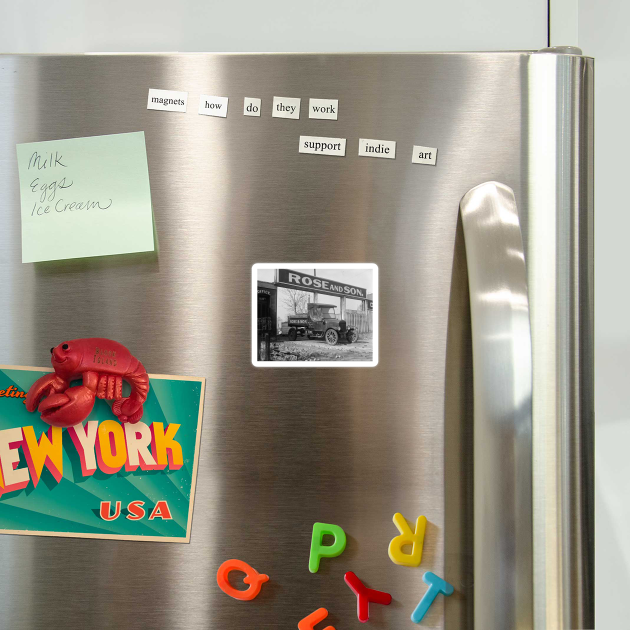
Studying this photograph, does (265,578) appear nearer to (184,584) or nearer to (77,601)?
(184,584)

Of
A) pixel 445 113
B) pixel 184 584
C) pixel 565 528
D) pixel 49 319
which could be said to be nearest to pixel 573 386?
pixel 565 528

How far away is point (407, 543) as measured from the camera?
0.49 metres

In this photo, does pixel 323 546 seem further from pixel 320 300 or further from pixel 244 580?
pixel 320 300

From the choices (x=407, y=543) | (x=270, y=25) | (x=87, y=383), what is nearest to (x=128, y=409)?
(x=87, y=383)

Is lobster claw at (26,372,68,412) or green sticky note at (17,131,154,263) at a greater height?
green sticky note at (17,131,154,263)

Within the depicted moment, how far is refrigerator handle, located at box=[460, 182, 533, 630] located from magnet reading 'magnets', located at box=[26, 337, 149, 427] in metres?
0.34

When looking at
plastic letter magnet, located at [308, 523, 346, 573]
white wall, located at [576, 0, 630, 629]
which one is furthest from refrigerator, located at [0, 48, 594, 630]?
white wall, located at [576, 0, 630, 629]

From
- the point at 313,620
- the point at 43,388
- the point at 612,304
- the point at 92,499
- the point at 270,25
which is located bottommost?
the point at 313,620

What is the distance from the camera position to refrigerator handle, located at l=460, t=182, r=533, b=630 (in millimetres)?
438

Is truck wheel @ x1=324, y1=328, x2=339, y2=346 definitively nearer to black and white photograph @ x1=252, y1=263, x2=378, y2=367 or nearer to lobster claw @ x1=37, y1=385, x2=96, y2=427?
black and white photograph @ x1=252, y1=263, x2=378, y2=367

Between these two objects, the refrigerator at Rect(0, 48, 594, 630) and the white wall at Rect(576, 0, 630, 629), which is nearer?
the refrigerator at Rect(0, 48, 594, 630)

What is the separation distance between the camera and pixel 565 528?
474 millimetres

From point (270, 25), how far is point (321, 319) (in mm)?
519

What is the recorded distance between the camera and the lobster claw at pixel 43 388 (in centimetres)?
49
